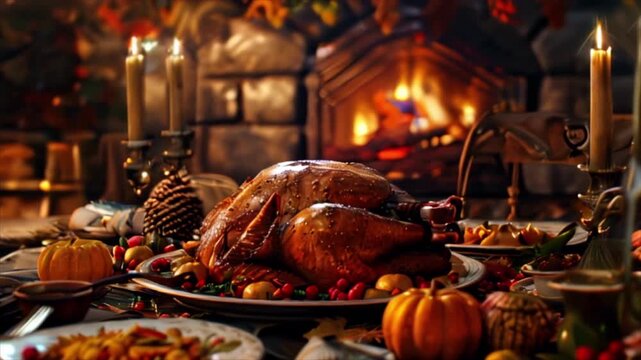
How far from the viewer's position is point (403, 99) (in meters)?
4.58

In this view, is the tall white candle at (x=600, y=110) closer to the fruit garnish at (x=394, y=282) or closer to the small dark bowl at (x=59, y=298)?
the fruit garnish at (x=394, y=282)

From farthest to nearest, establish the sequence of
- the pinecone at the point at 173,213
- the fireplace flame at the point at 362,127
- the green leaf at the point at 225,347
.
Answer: the fireplace flame at the point at 362,127 < the pinecone at the point at 173,213 < the green leaf at the point at 225,347

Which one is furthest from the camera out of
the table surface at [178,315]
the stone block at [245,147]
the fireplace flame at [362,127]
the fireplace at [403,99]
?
the stone block at [245,147]

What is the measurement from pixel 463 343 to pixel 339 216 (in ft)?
1.42

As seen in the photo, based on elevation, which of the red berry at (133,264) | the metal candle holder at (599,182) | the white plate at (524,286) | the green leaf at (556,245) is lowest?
the white plate at (524,286)

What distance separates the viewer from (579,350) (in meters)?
1.07

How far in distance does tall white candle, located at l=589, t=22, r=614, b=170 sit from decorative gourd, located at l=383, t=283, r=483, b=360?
665mm

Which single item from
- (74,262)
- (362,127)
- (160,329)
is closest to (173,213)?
(74,262)

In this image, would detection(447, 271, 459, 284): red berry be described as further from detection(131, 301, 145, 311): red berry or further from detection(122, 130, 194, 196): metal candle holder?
detection(122, 130, 194, 196): metal candle holder

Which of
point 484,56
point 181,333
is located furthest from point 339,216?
point 484,56

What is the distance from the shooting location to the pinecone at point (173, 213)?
2.16m

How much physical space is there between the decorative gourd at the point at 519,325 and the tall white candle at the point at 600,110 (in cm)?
63

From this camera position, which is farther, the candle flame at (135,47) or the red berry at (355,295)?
the candle flame at (135,47)

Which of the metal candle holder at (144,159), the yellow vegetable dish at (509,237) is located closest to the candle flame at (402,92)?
the metal candle holder at (144,159)
